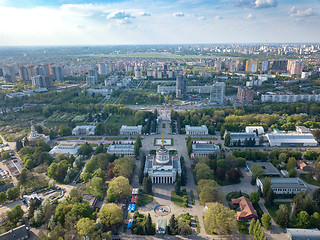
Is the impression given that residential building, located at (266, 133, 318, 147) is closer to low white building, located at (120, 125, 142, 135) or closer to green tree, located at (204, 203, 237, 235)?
green tree, located at (204, 203, 237, 235)

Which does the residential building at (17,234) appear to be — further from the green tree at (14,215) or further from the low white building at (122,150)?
the low white building at (122,150)

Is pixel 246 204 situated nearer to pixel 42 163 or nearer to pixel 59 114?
Answer: pixel 42 163

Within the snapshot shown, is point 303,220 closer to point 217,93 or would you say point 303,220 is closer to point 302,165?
point 302,165

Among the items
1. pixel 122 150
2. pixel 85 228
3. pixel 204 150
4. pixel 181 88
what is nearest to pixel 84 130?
pixel 122 150

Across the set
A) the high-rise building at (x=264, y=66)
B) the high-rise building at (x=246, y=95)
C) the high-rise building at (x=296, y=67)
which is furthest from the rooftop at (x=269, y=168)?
the high-rise building at (x=264, y=66)

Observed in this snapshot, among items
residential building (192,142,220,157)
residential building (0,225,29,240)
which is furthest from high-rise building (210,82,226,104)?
residential building (0,225,29,240)

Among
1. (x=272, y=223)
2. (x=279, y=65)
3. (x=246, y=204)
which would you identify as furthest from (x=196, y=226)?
(x=279, y=65)
